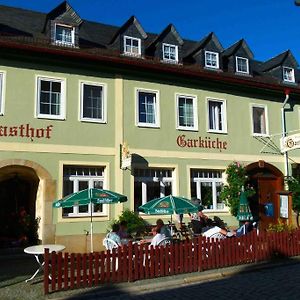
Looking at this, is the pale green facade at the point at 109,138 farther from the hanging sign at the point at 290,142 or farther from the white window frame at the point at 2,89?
the hanging sign at the point at 290,142

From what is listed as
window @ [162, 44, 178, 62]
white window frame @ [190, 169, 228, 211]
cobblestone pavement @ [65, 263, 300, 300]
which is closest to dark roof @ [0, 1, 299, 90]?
window @ [162, 44, 178, 62]

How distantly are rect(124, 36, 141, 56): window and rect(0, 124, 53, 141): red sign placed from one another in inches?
188

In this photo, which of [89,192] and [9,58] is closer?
[89,192]

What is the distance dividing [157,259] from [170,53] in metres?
10.4

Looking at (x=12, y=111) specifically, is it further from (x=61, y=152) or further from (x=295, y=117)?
(x=295, y=117)

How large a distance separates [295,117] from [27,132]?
12.6 metres

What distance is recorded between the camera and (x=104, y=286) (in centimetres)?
970

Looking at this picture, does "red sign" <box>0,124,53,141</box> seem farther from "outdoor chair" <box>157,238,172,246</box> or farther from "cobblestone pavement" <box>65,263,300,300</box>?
"cobblestone pavement" <box>65,263,300,300</box>

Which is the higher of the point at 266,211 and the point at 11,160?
the point at 11,160

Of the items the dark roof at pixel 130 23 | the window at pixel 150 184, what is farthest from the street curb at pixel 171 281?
the dark roof at pixel 130 23

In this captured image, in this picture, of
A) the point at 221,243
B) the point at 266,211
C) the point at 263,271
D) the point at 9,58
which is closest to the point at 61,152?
the point at 9,58

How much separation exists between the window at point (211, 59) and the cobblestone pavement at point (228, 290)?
11.0 m

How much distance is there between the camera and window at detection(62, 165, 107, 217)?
15.3 metres

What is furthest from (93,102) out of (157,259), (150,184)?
(157,259)
